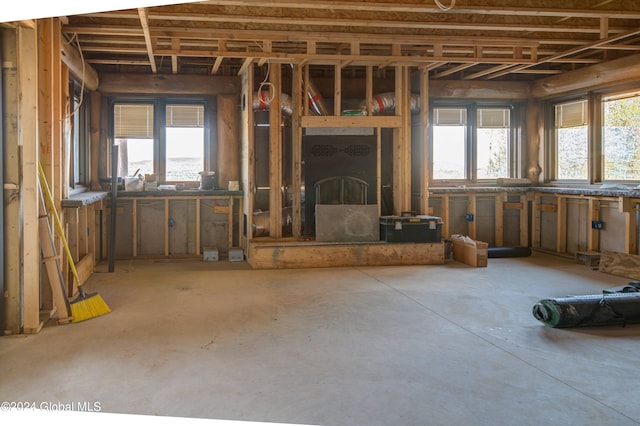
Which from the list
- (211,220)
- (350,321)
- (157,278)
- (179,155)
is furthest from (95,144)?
(350,321)

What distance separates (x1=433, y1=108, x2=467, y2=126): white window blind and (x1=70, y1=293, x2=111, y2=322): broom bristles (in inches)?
259

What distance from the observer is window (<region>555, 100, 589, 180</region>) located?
29.2ft

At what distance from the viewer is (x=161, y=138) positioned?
29.7ft

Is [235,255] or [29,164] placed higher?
[29,164]

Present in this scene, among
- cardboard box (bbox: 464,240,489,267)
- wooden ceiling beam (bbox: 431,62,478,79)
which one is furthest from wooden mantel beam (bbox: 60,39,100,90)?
cardboard box (bbox: 464,240,489,267)

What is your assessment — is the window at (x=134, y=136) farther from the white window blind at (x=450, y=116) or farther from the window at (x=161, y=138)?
the white window blind at (x=450, y=116)

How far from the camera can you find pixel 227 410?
120 inches

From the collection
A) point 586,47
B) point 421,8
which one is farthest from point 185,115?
point 586,47

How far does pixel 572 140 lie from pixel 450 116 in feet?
6.58

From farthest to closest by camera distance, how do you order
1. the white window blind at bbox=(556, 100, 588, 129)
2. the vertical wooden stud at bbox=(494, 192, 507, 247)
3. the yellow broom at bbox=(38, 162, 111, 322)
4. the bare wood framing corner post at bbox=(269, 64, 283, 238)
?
the vertical wooden stud at bbox=(494, 192, 507, 247)
the white window blind at bbox=(556, 100, 588, 129)
the bare wood framing corner post at bbox=(269, 64, 283, 238)
the yellow broom at bbox=(38, 162, 111, 322)

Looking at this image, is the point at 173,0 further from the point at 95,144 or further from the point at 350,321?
the point at 95,144

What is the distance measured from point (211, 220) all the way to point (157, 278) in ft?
7.08

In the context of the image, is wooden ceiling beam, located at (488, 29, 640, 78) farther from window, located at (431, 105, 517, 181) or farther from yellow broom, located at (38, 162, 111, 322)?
yellow broom, located at (38, 162, 111, 322)

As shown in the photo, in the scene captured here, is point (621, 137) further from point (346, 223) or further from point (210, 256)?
point (210, 256)
